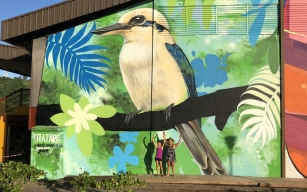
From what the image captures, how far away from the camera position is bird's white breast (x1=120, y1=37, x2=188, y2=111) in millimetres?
10812

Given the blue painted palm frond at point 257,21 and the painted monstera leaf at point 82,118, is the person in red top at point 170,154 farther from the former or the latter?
the blue painted palm frond at point 257,21

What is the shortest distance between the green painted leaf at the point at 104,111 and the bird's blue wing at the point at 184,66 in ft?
9.76

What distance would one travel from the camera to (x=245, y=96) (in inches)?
417

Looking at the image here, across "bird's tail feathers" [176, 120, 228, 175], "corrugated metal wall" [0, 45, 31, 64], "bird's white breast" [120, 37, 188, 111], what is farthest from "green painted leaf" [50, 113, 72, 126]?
"corrugated metal wall" [0, 45, 31, 64]

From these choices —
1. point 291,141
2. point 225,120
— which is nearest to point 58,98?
point 225,120

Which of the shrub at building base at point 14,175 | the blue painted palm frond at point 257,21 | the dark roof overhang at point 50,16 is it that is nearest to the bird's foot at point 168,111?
the blue painted palm frond at point 257,21

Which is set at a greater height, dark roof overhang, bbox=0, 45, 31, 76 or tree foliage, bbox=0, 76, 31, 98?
tree foliage, bbox=0, 76, 31, 98

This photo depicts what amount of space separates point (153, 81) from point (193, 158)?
127 inches

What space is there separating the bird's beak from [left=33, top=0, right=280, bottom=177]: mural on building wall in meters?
0.04

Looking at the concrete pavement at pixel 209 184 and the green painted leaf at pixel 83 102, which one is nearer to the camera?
the concrete pavement at pixel 209 184

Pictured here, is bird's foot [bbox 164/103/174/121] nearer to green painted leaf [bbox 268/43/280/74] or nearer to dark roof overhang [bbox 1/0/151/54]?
green painted leaf [bbox 268/43/280/74]

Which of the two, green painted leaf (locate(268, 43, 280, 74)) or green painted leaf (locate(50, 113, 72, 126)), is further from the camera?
green painted leaf (locate(50, 113, 72, 126))

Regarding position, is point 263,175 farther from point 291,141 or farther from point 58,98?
point 58,98

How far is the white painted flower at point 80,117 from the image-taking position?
425 inches
